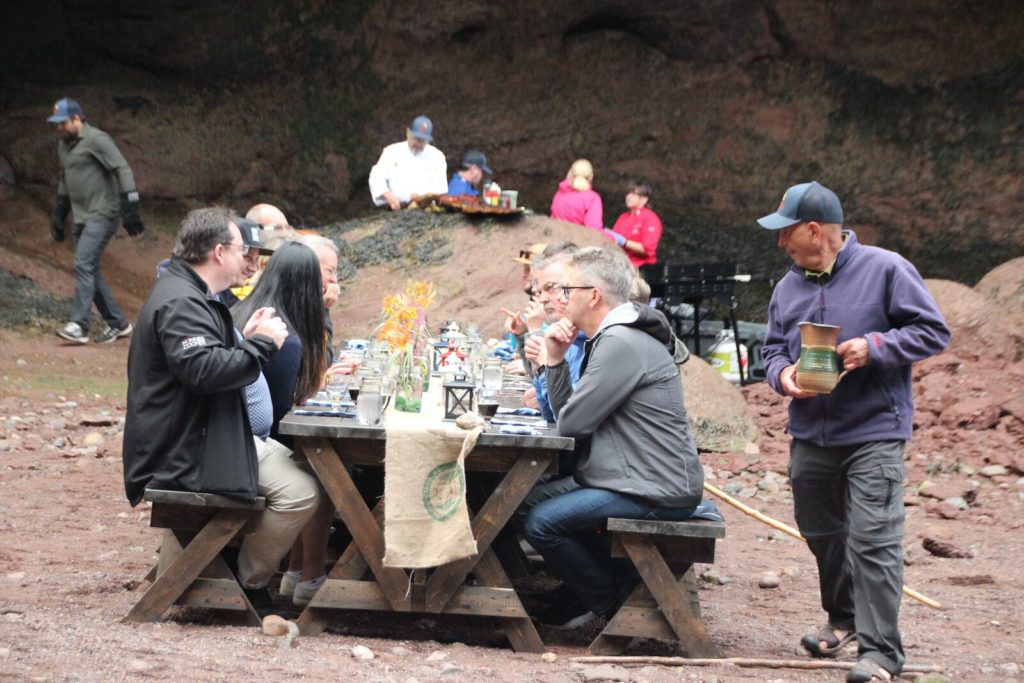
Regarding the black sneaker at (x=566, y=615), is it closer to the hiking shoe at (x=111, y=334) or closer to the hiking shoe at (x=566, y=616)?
the hiking shoe at (x=566, y=616)

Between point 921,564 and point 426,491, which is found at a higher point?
point 426,491

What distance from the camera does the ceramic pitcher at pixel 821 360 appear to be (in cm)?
455

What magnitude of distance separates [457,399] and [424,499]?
46 centimetres

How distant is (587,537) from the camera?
504 centimetres

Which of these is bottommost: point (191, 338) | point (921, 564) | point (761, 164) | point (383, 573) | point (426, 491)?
point (921, 564)

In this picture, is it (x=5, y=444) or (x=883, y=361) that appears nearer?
(x=883, y=361)

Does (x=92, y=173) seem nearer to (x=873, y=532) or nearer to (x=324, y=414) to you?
(x=324, y=414)

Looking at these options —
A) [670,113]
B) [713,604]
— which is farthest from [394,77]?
[713,604]

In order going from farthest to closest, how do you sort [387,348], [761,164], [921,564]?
1. [761,164]
2. [921,564]
3. [387,348]

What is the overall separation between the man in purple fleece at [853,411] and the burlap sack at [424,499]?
4.16ft

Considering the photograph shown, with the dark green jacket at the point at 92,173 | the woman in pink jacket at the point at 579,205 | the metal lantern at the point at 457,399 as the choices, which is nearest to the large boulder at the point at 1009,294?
the woman in pink jacket at the point at 579,205

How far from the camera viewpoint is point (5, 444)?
26.9ft

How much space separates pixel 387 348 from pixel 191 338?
211 centimetres

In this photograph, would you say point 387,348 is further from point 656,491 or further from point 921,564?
point 921,564
